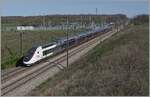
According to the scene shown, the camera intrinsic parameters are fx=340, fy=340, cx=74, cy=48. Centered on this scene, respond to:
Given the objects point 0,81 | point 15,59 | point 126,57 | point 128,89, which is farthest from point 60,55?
point 128,89

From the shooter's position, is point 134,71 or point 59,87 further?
point 134,71

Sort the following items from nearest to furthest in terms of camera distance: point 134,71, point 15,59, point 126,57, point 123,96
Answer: point 123,96 → point 134,71 → point 126,57 → point 15,59

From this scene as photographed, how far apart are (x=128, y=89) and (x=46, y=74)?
1557 centimetres

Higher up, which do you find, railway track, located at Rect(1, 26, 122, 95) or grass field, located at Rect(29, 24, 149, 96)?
grass field, located at Rect(29, 24, 149, 96)

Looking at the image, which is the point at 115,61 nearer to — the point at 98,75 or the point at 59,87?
the point at 98,75

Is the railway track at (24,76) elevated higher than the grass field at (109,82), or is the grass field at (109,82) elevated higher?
the grass field at (109,82)

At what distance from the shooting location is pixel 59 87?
2592 cm

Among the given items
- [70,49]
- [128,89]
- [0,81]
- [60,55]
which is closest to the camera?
[128,89]

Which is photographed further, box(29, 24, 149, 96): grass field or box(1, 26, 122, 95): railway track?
box(1, 26, 122, 95): railway track

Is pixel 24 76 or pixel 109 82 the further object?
pixel 24 76

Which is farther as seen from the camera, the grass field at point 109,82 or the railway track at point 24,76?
the railway track at point 24,76

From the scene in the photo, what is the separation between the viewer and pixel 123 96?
19578mm

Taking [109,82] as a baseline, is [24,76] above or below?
below

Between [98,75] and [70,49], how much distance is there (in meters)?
30.9
